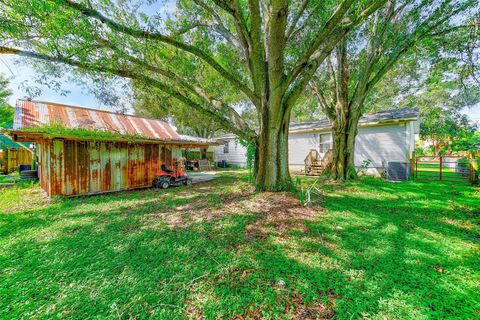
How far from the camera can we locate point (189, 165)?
1764 cm

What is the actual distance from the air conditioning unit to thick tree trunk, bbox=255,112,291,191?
23.6 feet

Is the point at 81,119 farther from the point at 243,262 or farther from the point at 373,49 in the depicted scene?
the point at 373,49

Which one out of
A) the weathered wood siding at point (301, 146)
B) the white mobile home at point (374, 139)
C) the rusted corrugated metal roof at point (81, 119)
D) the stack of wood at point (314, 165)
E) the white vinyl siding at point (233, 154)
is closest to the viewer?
the rusted corrugated metal roof at point (81, 119)

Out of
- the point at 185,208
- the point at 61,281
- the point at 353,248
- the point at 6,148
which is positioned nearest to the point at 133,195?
the point at 185,208

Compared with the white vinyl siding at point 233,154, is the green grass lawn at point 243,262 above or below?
below

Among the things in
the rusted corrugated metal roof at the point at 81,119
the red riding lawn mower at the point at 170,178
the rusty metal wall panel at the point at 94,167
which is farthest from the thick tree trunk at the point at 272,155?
the rusty metal wall panel at the point at 94,167

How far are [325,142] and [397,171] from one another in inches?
165

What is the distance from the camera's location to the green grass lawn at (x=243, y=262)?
6.63ft

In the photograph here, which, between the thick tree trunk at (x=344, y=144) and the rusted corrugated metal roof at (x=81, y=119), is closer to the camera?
the rusted corrugated metal roof at (x=81, y=119)

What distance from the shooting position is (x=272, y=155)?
6.28 metres

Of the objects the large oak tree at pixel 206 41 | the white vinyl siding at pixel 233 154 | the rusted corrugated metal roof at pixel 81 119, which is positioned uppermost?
the large oak tree at pixel 206 41

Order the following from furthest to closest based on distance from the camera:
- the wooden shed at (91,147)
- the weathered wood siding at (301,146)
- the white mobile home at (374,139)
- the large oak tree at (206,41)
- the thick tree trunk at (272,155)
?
1. the weathered wood siding at (301,146)
2. the white mobile home at (374,139)
3. the wooden shed at (91,147)
4. the thick tree trunk at (272,155)
5. the large oak tree at (206,41)

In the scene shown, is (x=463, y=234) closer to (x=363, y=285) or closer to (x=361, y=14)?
(x=363, y=285)

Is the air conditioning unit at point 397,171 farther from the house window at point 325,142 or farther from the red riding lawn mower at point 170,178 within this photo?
the red riding lawn mower at point 170,178
